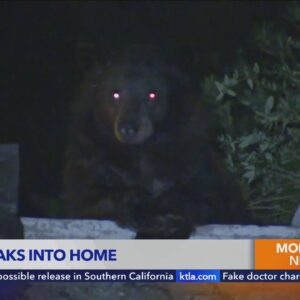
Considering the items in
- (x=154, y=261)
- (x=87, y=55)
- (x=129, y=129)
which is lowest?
(x=154, y=261)

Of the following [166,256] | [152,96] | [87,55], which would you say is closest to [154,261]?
[166,256]

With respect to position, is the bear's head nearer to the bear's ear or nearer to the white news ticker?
the bear's ear

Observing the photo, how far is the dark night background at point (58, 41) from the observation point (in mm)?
4574

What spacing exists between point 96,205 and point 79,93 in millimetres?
535

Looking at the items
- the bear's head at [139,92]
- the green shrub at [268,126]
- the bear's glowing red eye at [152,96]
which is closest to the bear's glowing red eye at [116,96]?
the bear's head at [139,92]

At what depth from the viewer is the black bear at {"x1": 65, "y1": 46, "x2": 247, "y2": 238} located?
3.78m

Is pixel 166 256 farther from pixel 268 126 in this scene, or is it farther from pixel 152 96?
pixel 268 126

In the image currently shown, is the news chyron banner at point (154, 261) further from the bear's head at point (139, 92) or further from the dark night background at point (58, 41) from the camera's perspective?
the dark night background at point (58, 41)

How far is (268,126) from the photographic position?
160 inches

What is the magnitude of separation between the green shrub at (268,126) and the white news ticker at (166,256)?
2.79 feet

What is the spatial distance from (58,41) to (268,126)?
46.1 inches

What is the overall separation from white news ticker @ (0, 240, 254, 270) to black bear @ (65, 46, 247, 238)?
0.50 metres

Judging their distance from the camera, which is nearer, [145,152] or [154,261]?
[154,261]

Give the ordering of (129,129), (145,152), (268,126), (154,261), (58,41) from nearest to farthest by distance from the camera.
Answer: (154,261) → (129,129) → (145,152) → (268,126) → (58,41)
